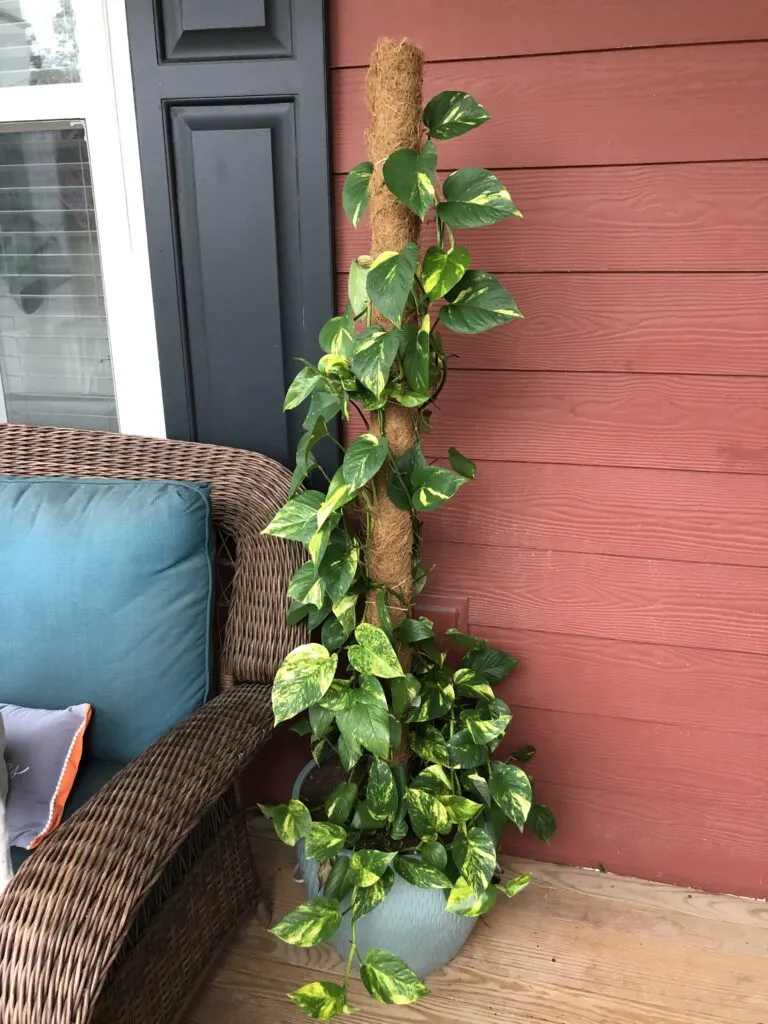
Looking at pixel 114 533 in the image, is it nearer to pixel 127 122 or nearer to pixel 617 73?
pixel 127 122

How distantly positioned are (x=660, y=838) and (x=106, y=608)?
1064mm

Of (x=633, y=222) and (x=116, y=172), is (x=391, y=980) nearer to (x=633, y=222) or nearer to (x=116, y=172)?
(x=633, y=222)

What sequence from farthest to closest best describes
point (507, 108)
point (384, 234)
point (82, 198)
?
point (82, 198) → point (507, 108) → point (384, 234)

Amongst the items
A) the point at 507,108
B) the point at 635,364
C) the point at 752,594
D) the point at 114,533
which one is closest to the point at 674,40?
the point at 507,108

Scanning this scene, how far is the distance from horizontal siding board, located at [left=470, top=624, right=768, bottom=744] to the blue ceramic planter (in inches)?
15.3

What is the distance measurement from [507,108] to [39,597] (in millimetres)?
1007

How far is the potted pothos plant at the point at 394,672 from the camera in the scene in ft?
3.33

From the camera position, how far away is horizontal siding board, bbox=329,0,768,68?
43.5 inches

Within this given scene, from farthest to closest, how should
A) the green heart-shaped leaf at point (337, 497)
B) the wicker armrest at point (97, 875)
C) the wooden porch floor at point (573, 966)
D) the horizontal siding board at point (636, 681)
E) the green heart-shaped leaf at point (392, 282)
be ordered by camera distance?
the horizontal siding board at point (636, 681), the wooden porch floor at point (573, 966), the green heart-shaped leaf at point (337, 497), the green heart-shaped leaf at point (392, 282), the wicker armrest at point (97, 875)

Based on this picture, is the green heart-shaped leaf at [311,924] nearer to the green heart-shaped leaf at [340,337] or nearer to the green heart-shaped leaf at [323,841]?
the green heart-shaped leaf at [323,841]

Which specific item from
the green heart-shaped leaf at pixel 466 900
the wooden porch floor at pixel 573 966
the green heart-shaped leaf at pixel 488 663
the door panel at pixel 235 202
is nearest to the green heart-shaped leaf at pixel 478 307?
the door panel at pixel 235 202

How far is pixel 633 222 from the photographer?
120 cm

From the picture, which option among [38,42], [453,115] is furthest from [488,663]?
[38,42]

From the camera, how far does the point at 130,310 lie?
1.45 m
